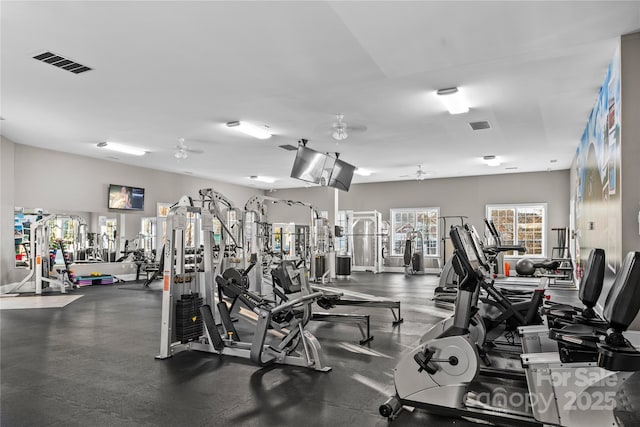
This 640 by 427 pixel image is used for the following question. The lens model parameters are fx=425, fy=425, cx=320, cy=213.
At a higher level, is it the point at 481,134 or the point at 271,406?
the point at 481,134

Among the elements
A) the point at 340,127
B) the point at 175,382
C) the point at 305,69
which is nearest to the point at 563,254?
the point at 340,127

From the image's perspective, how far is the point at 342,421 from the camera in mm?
2742

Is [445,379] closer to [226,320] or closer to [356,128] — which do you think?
[226,320]

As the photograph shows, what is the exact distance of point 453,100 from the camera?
229 inches

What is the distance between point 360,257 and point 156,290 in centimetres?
708

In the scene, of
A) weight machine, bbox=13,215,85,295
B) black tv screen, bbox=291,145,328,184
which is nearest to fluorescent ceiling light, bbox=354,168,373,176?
black tv screen, bbox=291,145,328,184

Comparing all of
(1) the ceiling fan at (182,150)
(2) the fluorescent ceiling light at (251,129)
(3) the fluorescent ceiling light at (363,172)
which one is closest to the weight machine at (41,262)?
(1) the ceiling fan at (182,150)

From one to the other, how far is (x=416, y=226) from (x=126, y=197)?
881cm

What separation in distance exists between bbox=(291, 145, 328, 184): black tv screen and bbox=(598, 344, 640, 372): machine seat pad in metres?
5.90

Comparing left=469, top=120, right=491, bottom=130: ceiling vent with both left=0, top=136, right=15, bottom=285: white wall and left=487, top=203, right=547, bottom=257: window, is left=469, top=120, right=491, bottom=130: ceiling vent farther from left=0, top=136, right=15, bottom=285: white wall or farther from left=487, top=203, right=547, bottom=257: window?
left=0, top=136, right=15, bottom=285: white wall

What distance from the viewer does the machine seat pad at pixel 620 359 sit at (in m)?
1.91

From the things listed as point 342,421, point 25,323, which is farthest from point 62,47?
point 342,421

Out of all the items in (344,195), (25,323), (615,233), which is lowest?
(25,323)

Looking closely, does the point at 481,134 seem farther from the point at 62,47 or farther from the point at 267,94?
the point at 62,47
